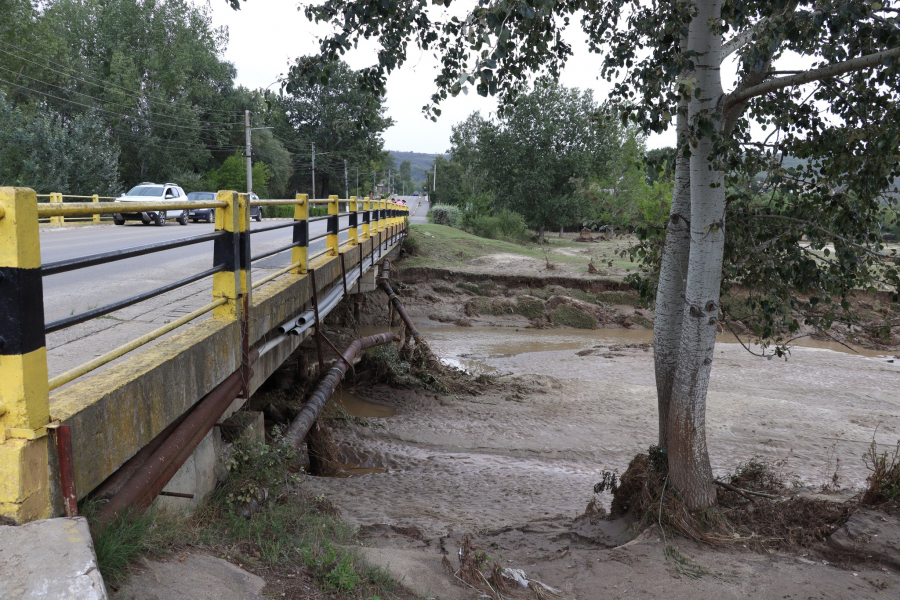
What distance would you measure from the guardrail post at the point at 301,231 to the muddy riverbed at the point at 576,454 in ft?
8.27

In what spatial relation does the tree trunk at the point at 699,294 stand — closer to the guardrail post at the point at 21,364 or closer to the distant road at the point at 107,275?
the guardrail post at the point at 21,364

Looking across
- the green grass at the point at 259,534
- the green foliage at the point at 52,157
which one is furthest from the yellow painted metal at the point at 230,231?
the green foliage at the point at 52,157

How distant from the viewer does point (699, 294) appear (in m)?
5.50

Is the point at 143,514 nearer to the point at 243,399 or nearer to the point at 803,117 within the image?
the point at 243,399

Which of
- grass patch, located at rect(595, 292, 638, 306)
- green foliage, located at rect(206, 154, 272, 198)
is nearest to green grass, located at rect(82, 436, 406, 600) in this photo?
grass patch, located at rect(595, 292, 638, 306)

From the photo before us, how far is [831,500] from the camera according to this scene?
575 centimetres

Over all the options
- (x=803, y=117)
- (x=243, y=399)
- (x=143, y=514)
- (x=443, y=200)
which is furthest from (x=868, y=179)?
(x=443, y=200)

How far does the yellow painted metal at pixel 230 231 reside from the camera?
4.69m

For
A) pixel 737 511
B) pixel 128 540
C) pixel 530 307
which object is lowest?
pixel 530 307

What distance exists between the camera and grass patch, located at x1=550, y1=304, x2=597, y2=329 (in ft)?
Answer: 75.2

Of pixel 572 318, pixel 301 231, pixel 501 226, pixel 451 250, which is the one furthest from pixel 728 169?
pixel 501 226

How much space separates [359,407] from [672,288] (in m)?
6.83

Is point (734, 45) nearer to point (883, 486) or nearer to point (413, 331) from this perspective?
point (883, 486)

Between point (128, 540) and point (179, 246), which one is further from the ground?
point (179, 246)
